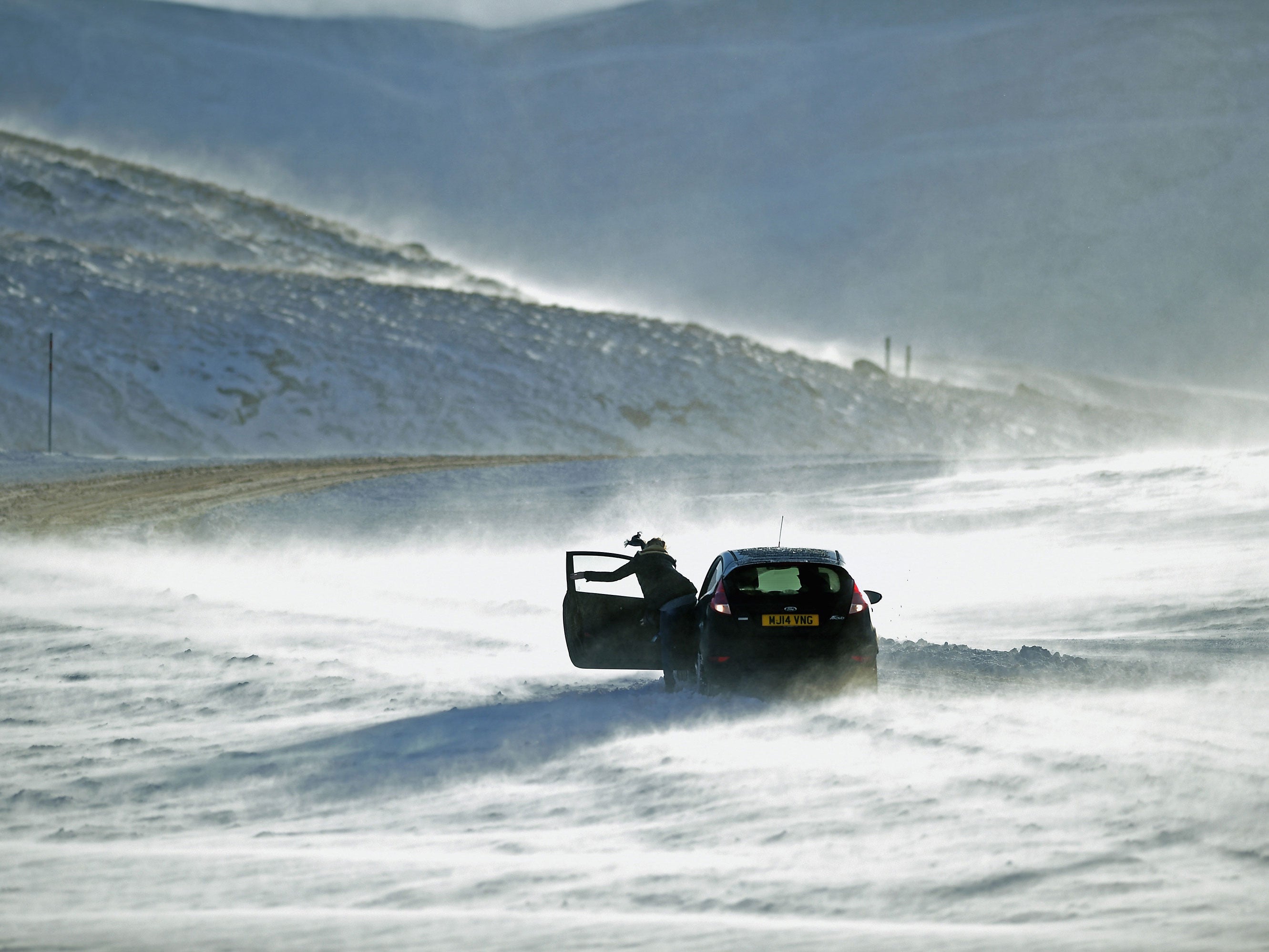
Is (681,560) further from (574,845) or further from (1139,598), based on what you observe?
(574,845)

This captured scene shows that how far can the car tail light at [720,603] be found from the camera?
10055mm

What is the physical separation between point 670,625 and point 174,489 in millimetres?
23933

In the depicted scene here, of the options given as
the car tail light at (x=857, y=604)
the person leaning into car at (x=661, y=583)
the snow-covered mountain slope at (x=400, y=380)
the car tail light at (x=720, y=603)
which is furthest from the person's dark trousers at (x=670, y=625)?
the snow-covered mountain slope at (x=400, y=380)

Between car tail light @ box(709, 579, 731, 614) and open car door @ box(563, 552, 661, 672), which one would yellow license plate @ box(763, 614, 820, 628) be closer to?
car tail light @ box(709, 579, 731, 614)

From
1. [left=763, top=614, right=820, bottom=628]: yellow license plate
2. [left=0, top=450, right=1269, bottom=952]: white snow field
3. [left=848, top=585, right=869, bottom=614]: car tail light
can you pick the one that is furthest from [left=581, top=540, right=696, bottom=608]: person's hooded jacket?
[left=848, top=585, right=869, bottom=614]: car tail light

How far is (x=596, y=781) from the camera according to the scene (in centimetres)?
831

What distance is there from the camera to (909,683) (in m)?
12.0

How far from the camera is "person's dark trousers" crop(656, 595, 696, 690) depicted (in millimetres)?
10609

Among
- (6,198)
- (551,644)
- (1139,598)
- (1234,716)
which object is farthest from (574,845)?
(6,198)

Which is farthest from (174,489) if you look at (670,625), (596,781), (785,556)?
(596,781)

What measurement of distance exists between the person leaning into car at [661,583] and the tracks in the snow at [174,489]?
16777 millimetres

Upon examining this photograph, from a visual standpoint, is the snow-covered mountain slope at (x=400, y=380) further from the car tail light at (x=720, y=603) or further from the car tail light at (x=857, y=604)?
the car tail light at (x=857, y=604)

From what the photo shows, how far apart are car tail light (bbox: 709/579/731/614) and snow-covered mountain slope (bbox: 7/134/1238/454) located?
47.1 metres

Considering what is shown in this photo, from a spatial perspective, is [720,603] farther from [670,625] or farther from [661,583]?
[661,583]
